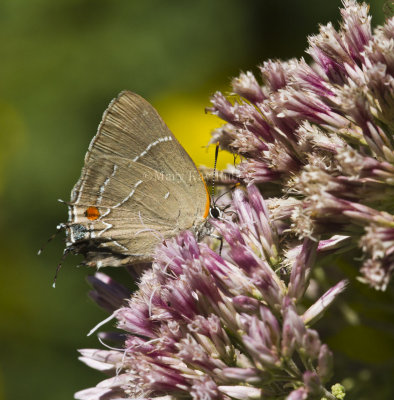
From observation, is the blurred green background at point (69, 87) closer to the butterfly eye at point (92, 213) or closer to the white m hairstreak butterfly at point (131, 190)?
the white m hairstreak butterfly at point (131, 190)

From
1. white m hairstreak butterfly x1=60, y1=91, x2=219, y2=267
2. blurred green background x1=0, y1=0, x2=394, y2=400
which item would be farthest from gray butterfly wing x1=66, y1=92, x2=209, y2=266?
blurred green background x1=0, y1=0, x2=394, y2=400

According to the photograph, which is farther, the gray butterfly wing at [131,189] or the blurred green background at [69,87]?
the blurred green background at [69,87]

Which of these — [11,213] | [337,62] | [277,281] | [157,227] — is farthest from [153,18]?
[277,281]

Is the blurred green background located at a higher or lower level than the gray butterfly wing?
higher

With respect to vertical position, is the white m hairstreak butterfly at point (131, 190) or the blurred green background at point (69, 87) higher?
the blurred green background at point (69, 87)

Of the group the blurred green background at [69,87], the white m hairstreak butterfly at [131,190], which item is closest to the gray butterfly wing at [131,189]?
the white m hairstreak butterfly at [131,190]

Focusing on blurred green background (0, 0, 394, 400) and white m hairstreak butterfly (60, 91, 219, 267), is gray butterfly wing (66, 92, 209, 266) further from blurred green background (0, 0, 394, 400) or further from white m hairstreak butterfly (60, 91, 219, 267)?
blurred green background (0, 0, 394, 400)

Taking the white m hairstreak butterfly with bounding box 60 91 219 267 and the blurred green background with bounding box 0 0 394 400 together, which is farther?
the blurred green background with bounding box 0 0 394 400
